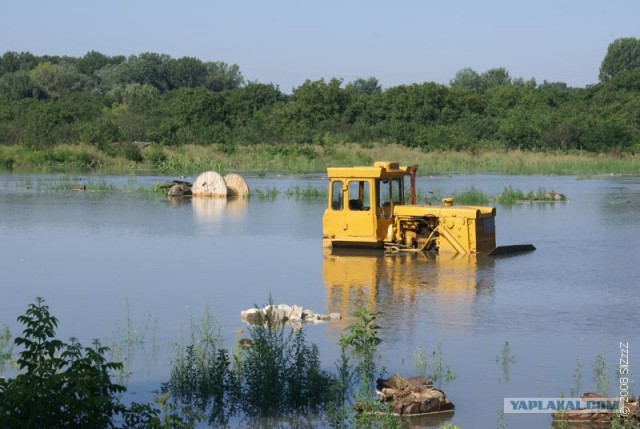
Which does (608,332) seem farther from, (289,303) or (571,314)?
(289,303)

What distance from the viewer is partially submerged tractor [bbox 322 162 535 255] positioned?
2195 centimetres

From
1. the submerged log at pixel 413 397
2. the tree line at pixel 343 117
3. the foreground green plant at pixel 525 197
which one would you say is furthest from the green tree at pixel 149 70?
the submerged log at pixel 413 397

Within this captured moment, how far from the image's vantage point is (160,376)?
12078mm

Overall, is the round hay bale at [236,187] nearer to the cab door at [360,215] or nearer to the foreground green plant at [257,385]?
the cab door at [360,215]

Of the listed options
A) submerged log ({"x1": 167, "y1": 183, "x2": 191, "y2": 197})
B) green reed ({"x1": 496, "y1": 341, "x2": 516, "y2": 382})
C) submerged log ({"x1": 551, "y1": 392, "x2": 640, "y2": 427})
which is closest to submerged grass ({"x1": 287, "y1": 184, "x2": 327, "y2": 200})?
submerged log ({"x1": 167, "y1": 183, "x2": 191, "y2": 197})

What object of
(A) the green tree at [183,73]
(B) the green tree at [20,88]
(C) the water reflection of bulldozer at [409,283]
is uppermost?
(A) the green tree at [183,73]

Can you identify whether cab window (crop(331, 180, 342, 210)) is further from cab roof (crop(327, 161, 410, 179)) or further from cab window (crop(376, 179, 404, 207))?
cab window (crop(376, 179, 404, 207))

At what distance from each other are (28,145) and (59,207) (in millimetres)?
29122

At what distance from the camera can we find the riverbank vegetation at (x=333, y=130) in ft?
195

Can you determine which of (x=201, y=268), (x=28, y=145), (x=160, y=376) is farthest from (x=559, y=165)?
(x=160, y=376)

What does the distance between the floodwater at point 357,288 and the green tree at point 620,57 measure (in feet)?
350

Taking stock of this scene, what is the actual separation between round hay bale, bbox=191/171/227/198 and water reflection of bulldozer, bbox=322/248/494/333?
16.6 meters

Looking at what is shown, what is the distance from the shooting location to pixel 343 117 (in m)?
78.0

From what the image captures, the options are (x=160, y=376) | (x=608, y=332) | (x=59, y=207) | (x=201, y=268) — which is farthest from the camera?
(x=59, y=207)
